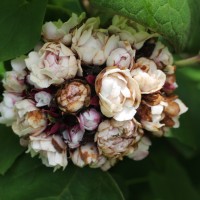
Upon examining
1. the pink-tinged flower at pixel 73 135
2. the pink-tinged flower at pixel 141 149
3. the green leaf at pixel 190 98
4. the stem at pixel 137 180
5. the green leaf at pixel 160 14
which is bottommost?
the stem at pixel 137 180

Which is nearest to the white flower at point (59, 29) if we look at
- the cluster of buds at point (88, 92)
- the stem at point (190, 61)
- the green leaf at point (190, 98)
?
the cluster of buds at point (88, 92)

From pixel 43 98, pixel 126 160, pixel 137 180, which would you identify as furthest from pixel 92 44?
pixel 137 180

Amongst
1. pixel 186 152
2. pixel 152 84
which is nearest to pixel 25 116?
pixel 152 84

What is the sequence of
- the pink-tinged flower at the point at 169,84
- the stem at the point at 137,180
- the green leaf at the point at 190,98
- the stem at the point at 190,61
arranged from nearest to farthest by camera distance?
the pink-tinged flower at the point at 169,84, the stem at the point at 190,61, the green leaf at the point at 190,98, the stem at the point at 137,180

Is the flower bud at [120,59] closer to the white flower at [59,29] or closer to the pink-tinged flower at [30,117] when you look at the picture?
the white flower at [59,29]

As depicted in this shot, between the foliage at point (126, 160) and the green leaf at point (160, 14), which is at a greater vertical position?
the green leaf at point (160, 14)

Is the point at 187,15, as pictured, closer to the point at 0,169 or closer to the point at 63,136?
the point at 63,136

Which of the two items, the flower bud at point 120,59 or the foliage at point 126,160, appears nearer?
the foliage at point 126,160
